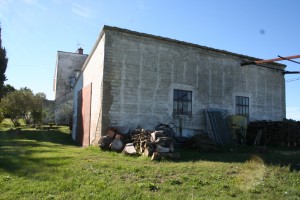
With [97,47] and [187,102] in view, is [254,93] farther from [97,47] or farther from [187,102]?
[97,47]

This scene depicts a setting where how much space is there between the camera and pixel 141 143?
36.8 ft

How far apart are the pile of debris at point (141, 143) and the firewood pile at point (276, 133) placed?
26.3 ft

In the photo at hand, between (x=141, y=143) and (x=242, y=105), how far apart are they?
912 centimetres

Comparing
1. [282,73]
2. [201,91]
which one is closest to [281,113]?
[282,73]

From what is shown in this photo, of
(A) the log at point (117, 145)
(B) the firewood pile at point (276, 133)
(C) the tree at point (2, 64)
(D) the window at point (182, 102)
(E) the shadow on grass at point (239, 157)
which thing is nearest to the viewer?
(E) the shadow on grass at point (239, 157)

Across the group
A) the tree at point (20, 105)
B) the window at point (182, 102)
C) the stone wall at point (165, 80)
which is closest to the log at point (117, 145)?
the stone wall at point (165, 80)

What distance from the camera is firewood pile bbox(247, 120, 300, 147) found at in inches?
669

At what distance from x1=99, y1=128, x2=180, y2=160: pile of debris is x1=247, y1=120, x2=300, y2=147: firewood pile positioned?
8019mm

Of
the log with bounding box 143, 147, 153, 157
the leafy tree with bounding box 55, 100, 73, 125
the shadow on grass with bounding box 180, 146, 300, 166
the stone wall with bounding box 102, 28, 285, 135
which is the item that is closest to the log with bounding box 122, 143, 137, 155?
the log with bounding box 143, 147, 153, 157

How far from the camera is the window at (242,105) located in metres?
17.9

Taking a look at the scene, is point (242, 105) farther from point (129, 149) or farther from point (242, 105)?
point (129, 149)

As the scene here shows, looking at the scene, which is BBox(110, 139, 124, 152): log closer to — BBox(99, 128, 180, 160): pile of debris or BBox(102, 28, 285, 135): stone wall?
BBox(99, 128, 180, 160): pile of debris

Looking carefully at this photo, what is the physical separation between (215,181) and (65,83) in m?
A: 32.0

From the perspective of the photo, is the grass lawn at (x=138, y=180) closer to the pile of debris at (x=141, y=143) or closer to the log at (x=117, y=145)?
the pile of debris at (x=141, y=143)
